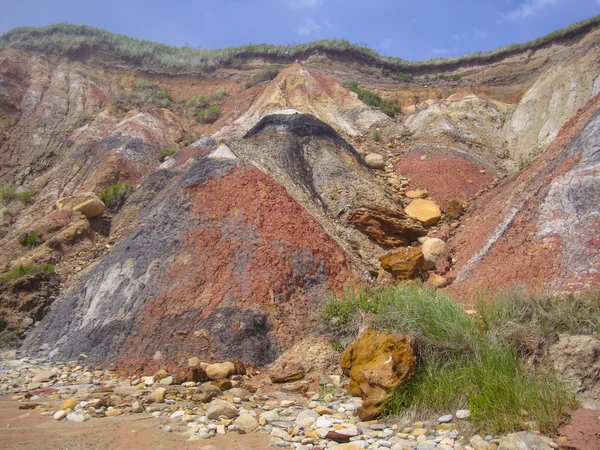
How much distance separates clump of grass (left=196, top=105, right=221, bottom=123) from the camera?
25453mm

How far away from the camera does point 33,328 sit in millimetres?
9742

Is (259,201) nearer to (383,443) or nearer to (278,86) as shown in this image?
(383,443)

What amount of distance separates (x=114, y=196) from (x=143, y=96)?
12896 millimetres

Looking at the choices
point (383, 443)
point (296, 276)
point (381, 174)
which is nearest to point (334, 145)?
point (381, 174)

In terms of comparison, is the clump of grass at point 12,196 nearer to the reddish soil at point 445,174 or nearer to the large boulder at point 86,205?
the large boulder at point 86,205

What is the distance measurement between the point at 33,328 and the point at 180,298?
136 inches

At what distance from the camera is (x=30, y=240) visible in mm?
13055

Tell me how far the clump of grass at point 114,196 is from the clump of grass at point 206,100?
42.6 ft

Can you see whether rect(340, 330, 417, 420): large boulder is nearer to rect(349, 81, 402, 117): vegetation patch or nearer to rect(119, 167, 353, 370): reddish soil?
rect(119, 167, 353, 370): reddish soil

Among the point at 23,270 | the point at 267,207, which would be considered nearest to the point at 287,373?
the point at 267,207

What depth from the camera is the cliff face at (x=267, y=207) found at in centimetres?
829

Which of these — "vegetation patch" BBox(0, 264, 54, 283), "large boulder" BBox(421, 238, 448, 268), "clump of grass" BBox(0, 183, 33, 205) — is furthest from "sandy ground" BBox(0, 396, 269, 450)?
"clump of grass" BBox(0, 183, 33, 205)

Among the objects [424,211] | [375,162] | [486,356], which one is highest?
[375,162]

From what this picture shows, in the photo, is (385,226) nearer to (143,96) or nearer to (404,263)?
(404,263)
